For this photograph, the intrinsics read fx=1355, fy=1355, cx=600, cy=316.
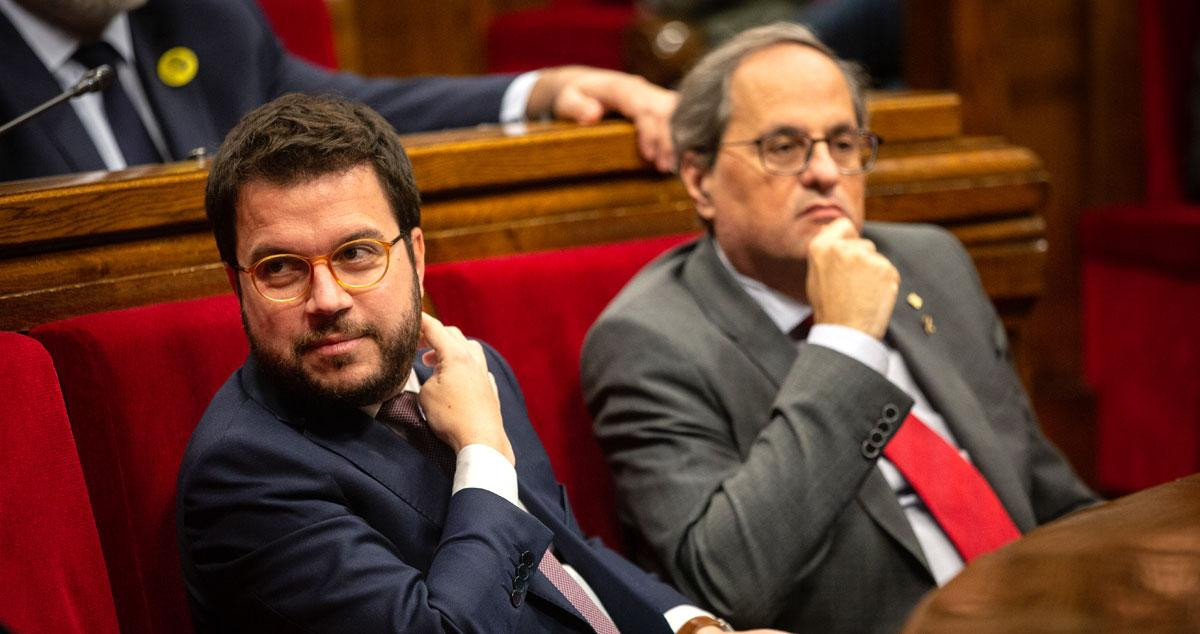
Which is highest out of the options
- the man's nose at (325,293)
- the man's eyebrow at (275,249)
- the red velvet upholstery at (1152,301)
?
the man's eyebrow at (275,249)

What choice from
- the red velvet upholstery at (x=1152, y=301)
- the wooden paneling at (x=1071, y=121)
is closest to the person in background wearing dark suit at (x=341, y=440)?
the red velvet upholstery at (x=1152, y=301)

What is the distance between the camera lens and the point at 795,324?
186 centimetres

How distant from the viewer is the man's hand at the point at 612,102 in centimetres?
202

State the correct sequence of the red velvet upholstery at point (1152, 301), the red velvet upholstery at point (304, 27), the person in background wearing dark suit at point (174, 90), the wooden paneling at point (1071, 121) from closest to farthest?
the person in background wearing dark suit at point (174, 90), the red velvet upholstery at point (1152, 301), the red velvet upholstery at point (304, 27), the wooden paneling at point (1071, 121)

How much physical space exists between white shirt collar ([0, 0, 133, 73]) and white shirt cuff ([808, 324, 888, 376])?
3.68 ft

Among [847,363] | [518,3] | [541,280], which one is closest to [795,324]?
[847,363]

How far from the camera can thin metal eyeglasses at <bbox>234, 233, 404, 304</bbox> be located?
130 cm

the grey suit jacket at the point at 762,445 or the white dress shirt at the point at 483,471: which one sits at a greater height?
the white dress shirt at the point at 483,471

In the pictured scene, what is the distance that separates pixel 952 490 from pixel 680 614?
433 mm

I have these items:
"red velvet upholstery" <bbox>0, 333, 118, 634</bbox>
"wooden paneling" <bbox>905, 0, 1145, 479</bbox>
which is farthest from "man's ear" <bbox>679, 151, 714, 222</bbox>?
"wooden paneling" <bbox>905, 0, 1145, 479</bbox>

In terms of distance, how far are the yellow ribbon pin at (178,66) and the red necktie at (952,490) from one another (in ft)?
3.83

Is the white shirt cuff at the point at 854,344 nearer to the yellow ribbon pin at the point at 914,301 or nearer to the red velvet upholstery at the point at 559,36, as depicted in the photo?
the yellow ribbon pin at the point at 914,301

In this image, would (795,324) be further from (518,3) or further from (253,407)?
(518,3)

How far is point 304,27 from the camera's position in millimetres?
3107
